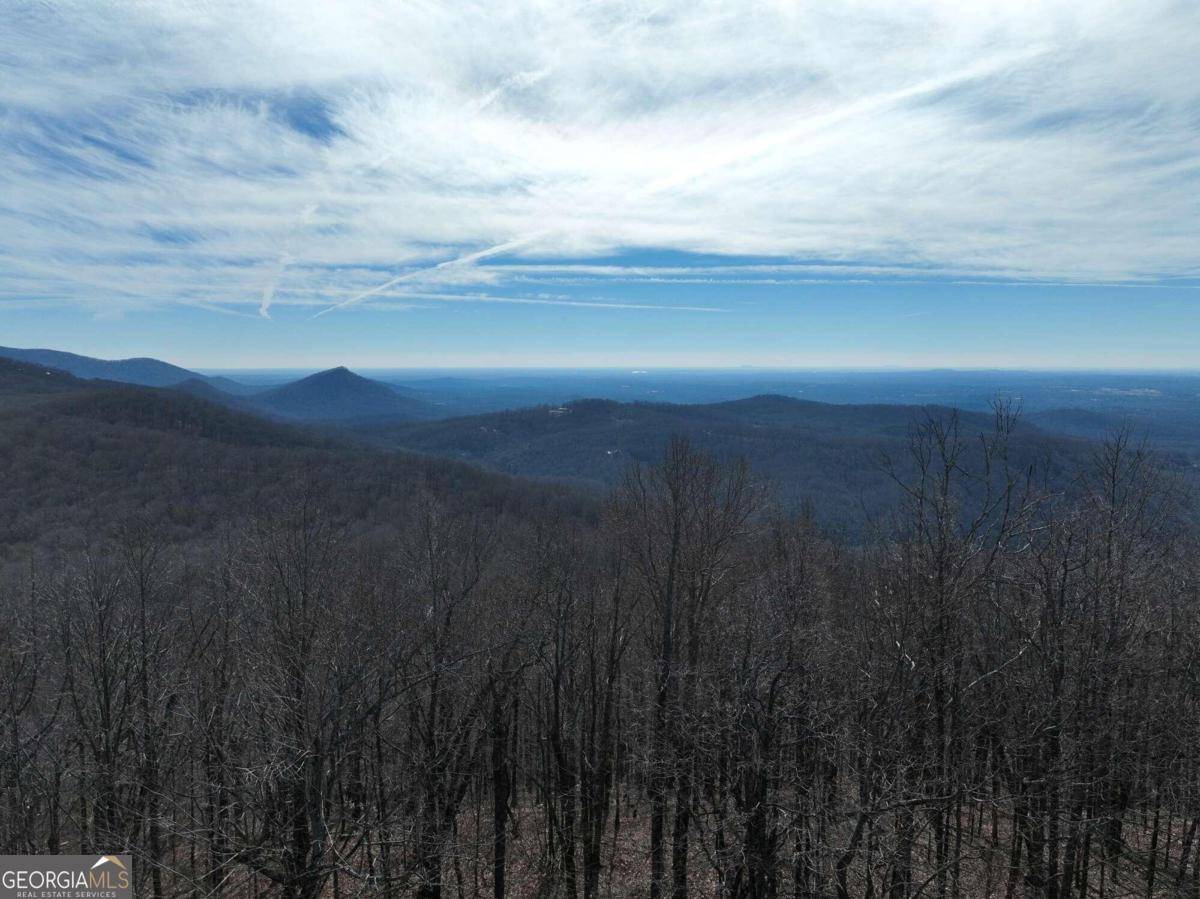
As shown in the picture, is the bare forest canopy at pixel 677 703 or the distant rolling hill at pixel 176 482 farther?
the distant rolling hill at pixel 176 482

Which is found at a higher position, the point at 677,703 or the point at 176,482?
the point at 677,703

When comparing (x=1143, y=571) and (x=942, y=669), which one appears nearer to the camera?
(x=942, y=669)

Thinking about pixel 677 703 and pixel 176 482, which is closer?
pixel 677 703

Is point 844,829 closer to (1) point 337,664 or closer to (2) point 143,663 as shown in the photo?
(1) point 337,664

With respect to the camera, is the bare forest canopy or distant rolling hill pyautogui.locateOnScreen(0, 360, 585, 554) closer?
the bare forest canopy

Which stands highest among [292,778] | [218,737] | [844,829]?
[292,778]

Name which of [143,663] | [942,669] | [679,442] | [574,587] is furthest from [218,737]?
[942,669]

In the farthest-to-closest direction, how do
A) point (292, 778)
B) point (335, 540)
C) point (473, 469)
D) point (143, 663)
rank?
1. point (473, 469)
2. point (335, 540)
3. point (143, 663)
4. point (292, 778)

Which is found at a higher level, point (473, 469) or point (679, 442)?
point (679, 442)
